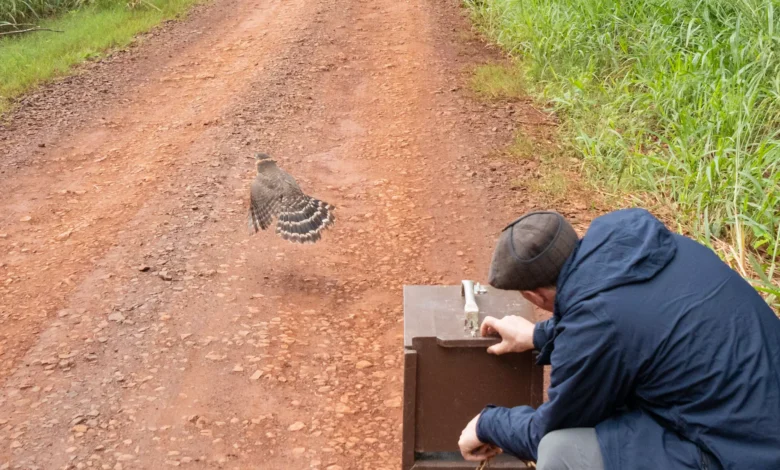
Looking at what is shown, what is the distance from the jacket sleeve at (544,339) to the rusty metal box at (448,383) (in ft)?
0.51

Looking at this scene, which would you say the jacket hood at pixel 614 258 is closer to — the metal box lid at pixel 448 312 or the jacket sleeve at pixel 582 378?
the jacket sleeve at pixel 582 378

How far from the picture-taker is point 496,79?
9430mm

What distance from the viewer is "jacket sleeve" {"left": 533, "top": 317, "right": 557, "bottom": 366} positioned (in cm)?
289

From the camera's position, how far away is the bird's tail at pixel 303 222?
19.1 feet

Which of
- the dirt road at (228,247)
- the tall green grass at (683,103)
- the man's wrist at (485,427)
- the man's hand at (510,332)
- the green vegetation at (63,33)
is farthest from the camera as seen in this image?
the green vegetation at (63,33)

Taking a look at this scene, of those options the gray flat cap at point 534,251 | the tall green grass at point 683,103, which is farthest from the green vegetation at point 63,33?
the gray flat cap at point 534,251

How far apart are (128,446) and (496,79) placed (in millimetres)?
6510

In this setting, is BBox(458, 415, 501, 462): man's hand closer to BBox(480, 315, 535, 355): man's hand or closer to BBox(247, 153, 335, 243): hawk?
BBox(480, 315, 535, 355): man's hand

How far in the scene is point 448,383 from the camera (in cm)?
328

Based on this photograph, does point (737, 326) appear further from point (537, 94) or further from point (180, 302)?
point (537, 94)

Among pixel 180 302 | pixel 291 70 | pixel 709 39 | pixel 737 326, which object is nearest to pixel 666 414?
pixel 737 326

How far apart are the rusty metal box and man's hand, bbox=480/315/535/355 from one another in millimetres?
57

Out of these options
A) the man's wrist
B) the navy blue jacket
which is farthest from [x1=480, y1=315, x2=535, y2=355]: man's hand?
the navy blue jacket

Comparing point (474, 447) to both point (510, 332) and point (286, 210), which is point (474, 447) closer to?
point (510, 332)
